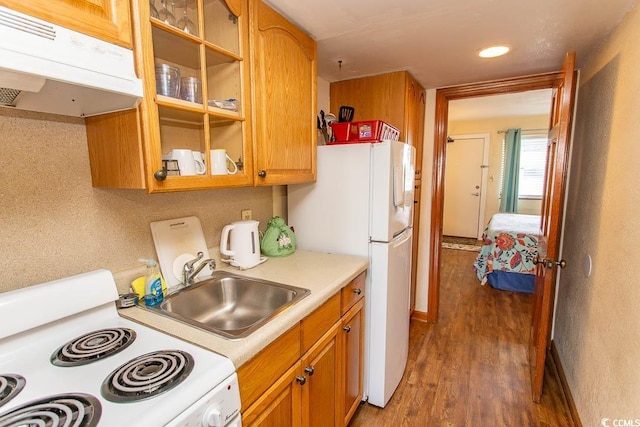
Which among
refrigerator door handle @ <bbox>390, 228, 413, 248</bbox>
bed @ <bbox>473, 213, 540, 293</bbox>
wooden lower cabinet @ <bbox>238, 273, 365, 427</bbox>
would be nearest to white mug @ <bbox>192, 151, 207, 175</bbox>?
wooden lower cabinet @ <bbox>238, 273, 365, 427</bbox>

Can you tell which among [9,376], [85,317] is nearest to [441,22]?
[85,317]

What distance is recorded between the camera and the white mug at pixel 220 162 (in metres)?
1.19

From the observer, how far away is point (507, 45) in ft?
5.76

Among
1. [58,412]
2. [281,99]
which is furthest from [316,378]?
[281,99]

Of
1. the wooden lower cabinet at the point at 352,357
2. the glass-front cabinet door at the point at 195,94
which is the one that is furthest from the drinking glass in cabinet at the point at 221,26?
the wooden lower cabinet at the point at 352,357

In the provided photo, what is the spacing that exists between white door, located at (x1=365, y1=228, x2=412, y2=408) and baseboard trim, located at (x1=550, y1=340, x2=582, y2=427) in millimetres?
930

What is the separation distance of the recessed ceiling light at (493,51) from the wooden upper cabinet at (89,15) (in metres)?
1.82

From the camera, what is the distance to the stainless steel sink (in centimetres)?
129

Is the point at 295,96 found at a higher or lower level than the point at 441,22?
lower

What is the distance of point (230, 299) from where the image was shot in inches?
57.0

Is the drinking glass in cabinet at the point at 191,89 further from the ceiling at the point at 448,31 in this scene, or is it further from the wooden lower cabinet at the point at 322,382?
the wooden lower cabinet at the point at 322,382

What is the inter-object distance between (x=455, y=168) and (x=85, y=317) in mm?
6074

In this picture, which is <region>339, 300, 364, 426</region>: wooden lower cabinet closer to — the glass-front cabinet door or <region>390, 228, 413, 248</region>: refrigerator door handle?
<region>390, 228, 413, 248</region>: refrigerator door handle

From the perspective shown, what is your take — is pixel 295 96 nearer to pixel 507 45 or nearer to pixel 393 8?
pixel 393 8
